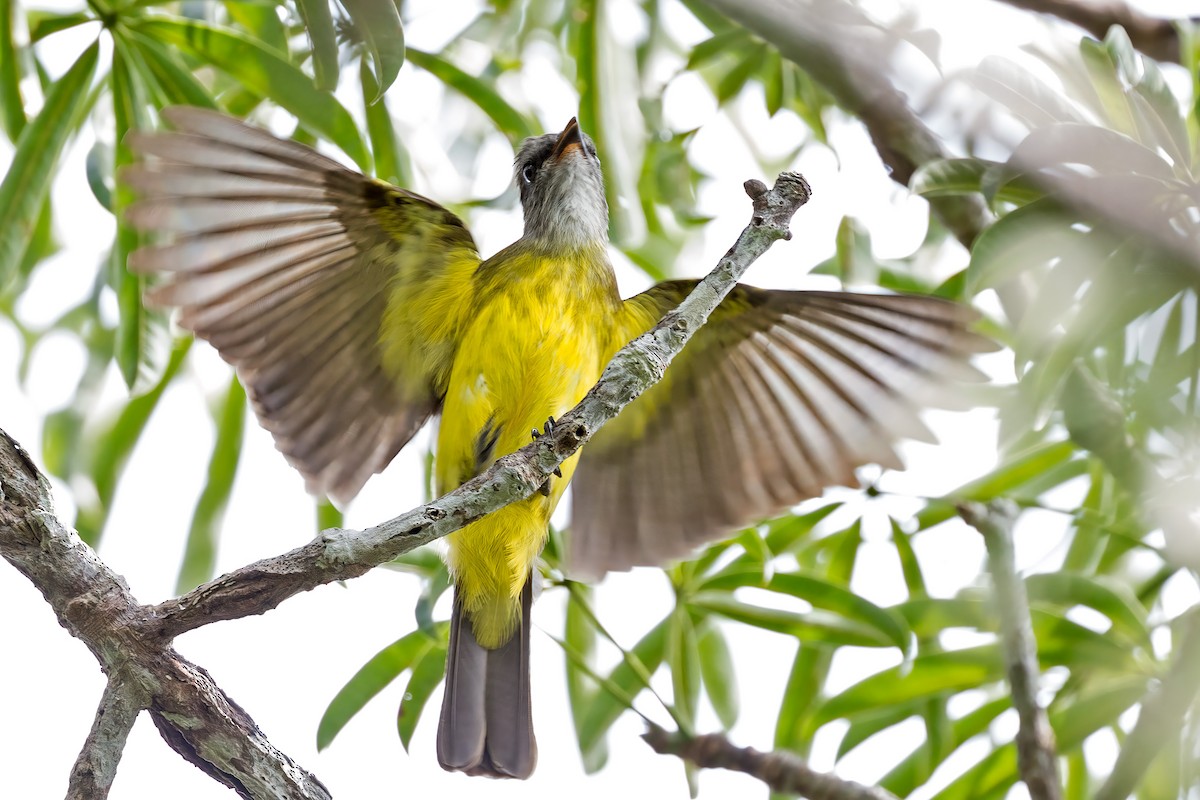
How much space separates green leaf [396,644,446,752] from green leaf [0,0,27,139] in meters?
1.30

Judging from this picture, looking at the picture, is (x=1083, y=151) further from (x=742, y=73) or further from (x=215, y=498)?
(x=215, y=498)

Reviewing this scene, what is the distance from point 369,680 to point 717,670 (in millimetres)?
906

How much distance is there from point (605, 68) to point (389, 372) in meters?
0.96

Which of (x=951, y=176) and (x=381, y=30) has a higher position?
(x=381, y=30)

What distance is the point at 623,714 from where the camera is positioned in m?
3.11

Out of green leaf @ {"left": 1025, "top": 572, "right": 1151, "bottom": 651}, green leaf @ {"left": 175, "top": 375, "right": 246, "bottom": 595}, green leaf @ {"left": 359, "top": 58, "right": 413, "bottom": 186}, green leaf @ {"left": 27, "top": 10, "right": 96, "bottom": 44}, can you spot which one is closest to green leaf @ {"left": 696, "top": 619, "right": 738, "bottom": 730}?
green leaf @ {"left": 1025, "top": 572, "right": 1151, "bottom": 651}

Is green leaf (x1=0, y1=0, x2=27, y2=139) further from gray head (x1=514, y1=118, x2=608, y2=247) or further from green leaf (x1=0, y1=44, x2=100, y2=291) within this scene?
gray head (x1=514, y1=118, x2=608, y2=247)

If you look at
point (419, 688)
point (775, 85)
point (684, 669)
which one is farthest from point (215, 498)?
point (775, 85)

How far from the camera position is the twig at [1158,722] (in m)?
2.34

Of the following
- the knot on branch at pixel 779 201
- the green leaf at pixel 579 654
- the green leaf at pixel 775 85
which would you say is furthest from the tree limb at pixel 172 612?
the green leaf at pixel 775 85

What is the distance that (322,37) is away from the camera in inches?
93.5

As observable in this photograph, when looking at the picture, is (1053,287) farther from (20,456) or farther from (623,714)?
(20,456)

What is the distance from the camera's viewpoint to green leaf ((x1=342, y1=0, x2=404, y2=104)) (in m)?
2.29

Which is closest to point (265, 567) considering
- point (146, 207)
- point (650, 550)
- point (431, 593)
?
point (431, 593)
